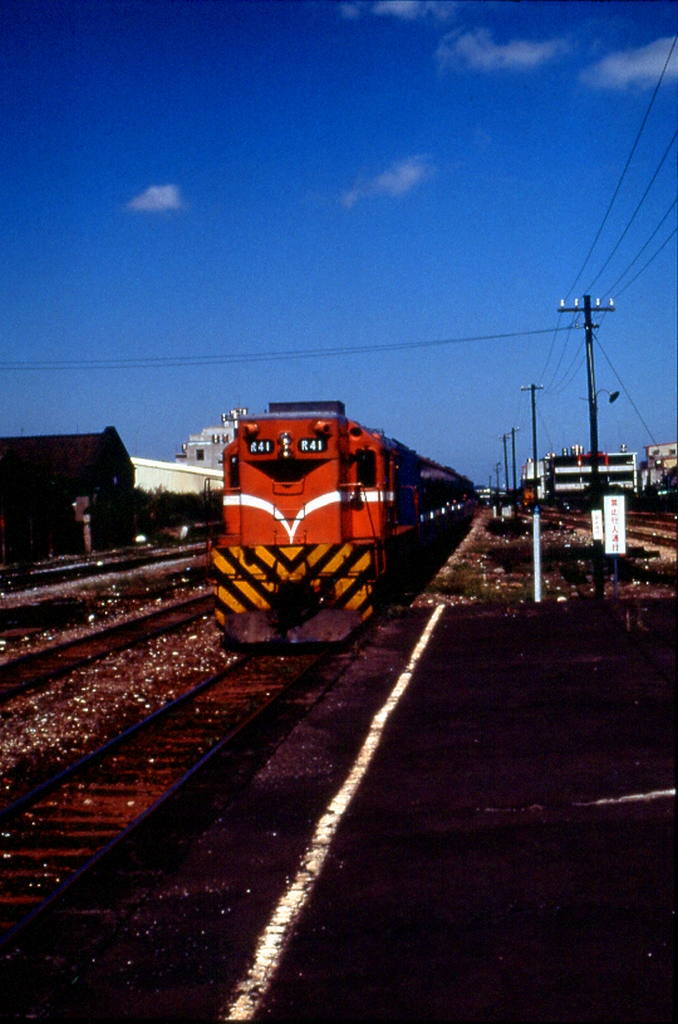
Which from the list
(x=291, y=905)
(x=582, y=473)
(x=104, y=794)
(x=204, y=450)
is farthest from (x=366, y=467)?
(x=204, y=450)

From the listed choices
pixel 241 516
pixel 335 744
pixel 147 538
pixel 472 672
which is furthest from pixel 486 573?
pixel 147 538

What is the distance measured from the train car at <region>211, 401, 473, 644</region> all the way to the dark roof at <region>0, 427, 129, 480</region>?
53.1 meters

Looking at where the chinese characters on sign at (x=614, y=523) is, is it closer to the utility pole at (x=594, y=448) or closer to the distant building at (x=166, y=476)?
the utility pole at (x=594, y=448)

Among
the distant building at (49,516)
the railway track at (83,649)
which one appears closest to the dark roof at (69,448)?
the distant building at (49,516)

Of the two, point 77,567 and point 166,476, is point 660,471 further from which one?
point 77,567

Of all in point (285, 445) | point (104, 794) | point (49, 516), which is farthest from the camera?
point (49, 516)

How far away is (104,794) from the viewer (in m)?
8.05

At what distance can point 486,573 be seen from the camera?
27.0m

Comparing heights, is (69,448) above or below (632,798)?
above

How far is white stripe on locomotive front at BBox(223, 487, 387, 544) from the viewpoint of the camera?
1502 cm

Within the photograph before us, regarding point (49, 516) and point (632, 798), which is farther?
point (49, 516)

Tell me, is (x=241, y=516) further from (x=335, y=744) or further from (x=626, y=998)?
(x=626, y=998)

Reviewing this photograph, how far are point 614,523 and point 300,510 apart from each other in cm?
622

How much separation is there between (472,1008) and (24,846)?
12.8 ft
